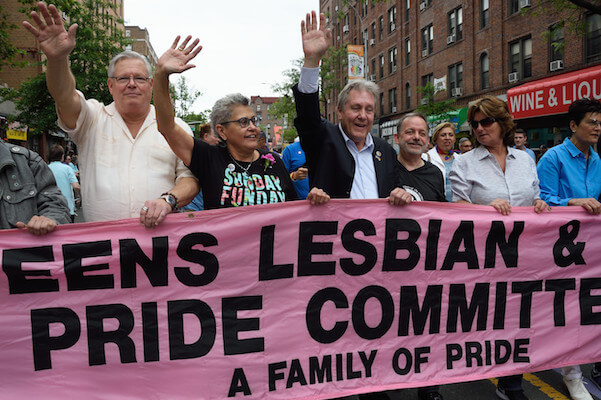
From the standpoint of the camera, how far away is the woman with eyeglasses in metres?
3.19

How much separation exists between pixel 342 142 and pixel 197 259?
4.05 feet

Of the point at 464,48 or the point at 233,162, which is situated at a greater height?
the point at 464,48

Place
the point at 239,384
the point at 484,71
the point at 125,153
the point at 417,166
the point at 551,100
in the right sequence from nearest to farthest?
the point at 239,384 → the point at 125,153 → the point at 417,166 → the point at 551,100 → the point at 484,71

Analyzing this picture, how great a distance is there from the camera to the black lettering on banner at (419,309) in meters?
3.34

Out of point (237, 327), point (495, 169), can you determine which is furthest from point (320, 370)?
point (495, 169)

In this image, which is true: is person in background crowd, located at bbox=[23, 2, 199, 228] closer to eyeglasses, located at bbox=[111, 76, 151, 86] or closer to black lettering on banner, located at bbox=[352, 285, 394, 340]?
eyeglasses, located at bbox=[111, 76, 151, 86]

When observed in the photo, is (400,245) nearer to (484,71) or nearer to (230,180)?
(230,180)

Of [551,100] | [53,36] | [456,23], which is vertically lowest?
[53,36]

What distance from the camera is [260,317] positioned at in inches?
123

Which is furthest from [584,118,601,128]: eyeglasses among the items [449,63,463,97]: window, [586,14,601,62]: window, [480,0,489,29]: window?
[449,63,463,97]: window

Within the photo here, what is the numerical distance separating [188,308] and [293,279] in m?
0.68

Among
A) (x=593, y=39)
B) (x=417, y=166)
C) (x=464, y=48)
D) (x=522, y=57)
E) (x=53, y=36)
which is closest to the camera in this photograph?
(x=53, y=36)

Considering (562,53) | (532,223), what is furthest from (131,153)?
(562,53)

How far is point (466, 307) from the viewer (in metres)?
3.45
